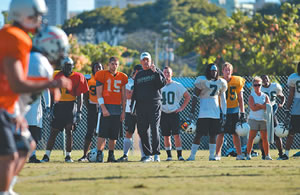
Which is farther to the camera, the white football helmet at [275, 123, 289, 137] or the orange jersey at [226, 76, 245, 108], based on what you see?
the white football helmet at [275, 123, 289, 137]

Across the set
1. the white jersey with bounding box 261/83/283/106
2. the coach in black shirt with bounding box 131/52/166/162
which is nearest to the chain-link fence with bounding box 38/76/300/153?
the white jersey with bounding box 261/83/283/106

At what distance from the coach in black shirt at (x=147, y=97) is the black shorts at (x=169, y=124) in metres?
1.44

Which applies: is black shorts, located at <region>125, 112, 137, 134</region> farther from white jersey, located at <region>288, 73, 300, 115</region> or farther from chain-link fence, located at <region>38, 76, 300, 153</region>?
chain-link fence, located at <region>38, 76, 300, 153</region>

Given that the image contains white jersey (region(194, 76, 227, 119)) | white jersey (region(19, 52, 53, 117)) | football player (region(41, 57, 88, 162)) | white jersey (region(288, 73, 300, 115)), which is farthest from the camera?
white jersey (region(288, 73, 300, 115))

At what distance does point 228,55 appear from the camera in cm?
4634

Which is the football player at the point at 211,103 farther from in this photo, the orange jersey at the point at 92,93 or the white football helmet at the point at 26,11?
Answer: the white football helmet at the point at 26,11

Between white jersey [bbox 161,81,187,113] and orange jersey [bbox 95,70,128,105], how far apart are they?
4.63 ft

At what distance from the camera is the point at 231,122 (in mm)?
14367

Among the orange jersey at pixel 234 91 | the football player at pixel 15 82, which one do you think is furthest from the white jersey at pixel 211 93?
the football player at pixel 15 82

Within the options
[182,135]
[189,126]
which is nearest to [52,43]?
[189,126]

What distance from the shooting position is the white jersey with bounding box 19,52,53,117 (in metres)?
6.72

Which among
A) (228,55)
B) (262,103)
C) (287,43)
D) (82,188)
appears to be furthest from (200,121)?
(228,55)

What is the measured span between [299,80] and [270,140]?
57.3 inches

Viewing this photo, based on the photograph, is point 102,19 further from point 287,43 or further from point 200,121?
point 200,121
